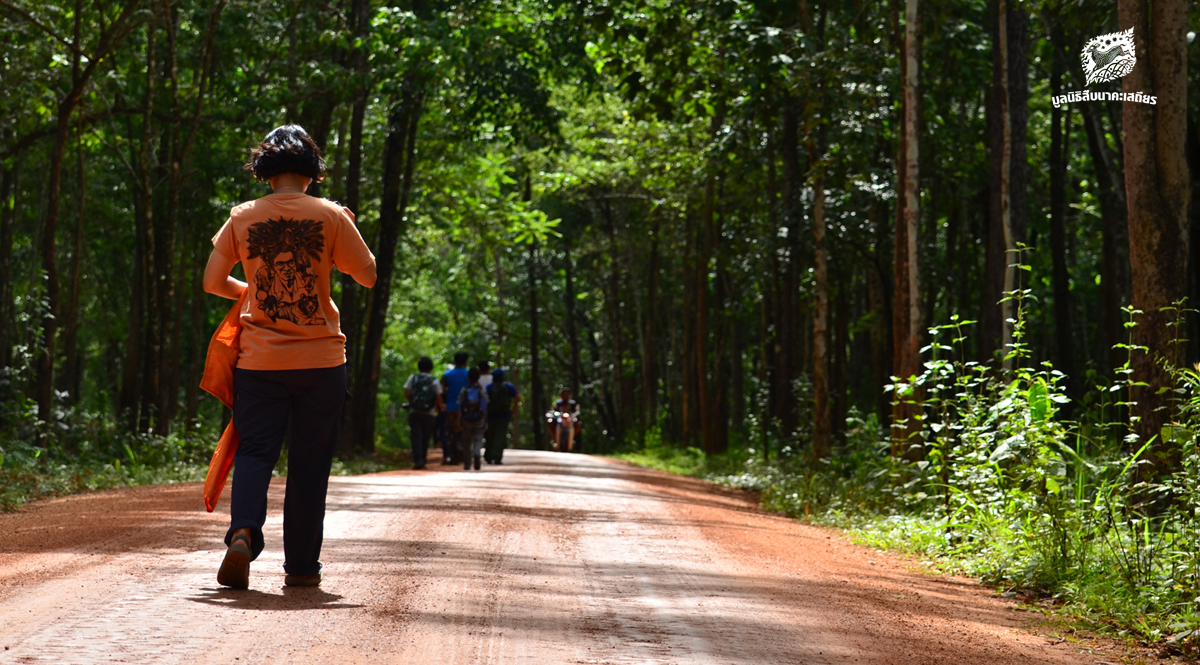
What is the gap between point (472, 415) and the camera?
20.4 metres

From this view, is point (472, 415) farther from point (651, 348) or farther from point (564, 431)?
point (651, 348)

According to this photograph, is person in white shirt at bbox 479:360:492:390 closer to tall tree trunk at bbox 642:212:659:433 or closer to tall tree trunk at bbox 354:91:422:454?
tall tree trunk at bbox 354:91:422:454

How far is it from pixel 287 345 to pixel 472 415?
15.0 meters

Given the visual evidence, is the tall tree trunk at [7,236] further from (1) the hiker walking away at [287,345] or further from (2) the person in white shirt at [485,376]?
(1) the hiker walking away at [287,345]

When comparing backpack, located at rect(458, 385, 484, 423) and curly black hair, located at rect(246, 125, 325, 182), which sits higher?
curly black hair, located at rect(246, 125, 325, 182)

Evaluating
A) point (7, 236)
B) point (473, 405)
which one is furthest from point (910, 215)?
point (7, 236)

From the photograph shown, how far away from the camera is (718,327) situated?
31703 mm

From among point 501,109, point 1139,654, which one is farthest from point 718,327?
point 1139,654

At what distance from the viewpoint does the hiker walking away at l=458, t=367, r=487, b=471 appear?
20.2 meters

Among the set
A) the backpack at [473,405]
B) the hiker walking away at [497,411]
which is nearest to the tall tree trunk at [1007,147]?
the backpack at [473,405]

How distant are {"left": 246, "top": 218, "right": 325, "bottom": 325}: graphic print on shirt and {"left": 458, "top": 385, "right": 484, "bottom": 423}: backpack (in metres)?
14.8

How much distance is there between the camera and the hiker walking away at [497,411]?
2180 cm

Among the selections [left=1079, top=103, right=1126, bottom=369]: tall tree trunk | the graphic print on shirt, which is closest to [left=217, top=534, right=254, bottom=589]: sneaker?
the graphic print on shirt

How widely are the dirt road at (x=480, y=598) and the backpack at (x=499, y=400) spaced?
1136 cm
